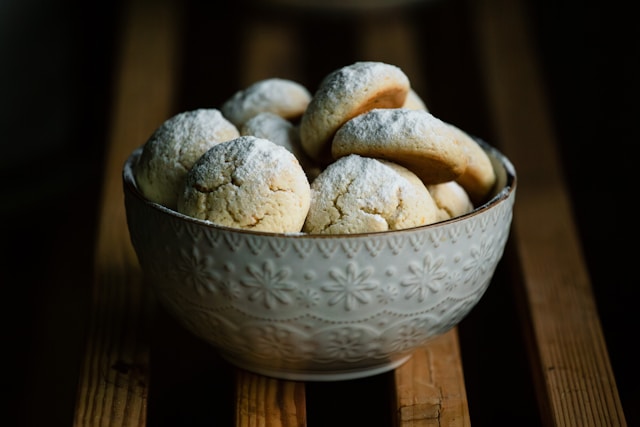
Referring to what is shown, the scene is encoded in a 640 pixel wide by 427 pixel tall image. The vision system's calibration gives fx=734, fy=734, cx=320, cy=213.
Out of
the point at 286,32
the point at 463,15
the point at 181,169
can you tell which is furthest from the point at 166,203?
the point at 463,15

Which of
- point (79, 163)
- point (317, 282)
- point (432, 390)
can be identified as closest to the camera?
point (317, 282)

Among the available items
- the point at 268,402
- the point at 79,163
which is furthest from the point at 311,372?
the point at 79,163

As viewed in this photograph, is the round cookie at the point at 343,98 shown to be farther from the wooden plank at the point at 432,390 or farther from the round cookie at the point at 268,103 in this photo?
the wooden plank at the point at 432,390

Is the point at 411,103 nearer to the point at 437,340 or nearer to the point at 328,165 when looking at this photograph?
the point at 328,165

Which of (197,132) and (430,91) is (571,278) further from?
(430,91)

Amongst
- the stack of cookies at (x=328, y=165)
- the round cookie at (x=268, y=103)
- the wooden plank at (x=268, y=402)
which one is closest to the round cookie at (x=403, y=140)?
the stack of cookies at (x=328, y=165)

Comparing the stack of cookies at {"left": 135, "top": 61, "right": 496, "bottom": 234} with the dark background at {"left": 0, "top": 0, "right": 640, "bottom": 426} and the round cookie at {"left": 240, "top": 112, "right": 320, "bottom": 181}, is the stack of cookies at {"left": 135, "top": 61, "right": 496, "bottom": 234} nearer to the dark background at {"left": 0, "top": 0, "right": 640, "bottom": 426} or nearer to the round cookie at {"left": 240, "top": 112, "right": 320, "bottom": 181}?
the round cookie at {"left": 240, "top": 112, "right": 320, "bottom": 181}

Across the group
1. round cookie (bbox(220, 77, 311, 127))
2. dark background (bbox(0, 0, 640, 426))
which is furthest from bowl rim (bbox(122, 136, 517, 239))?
dark background (bbox(0, 0, 640, 426))
